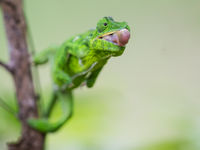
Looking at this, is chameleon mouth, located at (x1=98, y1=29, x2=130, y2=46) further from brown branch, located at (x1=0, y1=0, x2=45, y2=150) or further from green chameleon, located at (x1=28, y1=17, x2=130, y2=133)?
brown branch, located at (x1=0, y1=0, x2=45, y2=150)

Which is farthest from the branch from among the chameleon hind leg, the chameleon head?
the chameleon head

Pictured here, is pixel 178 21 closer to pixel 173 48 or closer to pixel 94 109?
pixel 173 48

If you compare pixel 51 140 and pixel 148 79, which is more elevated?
pixel 148 79

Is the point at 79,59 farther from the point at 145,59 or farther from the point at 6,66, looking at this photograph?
the point at 145,59

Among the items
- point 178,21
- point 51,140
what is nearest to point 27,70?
point 51,140

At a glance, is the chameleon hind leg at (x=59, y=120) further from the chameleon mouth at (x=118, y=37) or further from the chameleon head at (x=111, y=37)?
the chameleon mouth at (x=118, y=37)

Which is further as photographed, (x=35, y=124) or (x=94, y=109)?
(x=35, y=124)

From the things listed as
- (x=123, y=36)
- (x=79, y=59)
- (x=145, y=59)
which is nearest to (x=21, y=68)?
(x=79, y=59)
